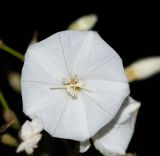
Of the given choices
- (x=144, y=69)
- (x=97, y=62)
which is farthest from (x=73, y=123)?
(x=144, y=69)

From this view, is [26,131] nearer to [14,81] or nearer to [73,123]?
[73,123]

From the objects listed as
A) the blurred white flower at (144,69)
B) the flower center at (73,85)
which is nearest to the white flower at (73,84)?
the flower center at (73,85)

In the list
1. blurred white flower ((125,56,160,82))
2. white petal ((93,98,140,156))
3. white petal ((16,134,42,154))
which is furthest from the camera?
blurred white flower ((125,56,160,82))

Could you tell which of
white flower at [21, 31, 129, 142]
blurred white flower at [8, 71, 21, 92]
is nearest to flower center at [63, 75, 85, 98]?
white flower at [21, 31, 129, 142]

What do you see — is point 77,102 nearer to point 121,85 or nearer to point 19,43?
point 121,85

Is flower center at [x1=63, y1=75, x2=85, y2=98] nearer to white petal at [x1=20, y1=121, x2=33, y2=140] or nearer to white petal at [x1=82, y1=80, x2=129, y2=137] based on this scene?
white petal at [x1=82, y1=80, x2=129, y2=137]

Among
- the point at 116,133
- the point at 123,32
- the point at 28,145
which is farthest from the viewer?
the point at 123,32
